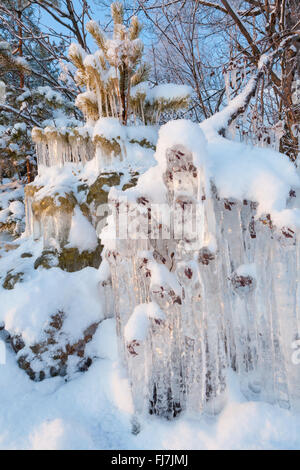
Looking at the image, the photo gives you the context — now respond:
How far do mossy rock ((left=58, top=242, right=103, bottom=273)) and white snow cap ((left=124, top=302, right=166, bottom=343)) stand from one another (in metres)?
1.72

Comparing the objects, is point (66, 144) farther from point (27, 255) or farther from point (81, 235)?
point (27, 255)

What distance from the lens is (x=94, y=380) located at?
2322 mm

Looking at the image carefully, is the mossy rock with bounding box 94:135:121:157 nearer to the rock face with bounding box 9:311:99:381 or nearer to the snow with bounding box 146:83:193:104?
the snow with bounding box 146:83:193:104

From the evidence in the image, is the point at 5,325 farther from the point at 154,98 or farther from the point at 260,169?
the point at 154,98

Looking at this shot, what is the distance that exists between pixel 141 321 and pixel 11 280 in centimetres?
216

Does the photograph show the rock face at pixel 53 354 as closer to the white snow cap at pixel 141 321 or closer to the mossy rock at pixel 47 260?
the mossy rock at pixel 47 260

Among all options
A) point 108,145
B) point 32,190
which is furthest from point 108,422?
point 32,190

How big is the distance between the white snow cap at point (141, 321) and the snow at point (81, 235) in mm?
1827

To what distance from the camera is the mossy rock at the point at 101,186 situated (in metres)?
3.38

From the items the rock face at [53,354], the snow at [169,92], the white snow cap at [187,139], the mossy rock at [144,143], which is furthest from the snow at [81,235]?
the snow at [169,92]

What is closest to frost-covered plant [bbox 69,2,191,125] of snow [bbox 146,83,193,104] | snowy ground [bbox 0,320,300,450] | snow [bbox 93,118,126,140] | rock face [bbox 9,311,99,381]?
snow [bbox 146,83,193,104]

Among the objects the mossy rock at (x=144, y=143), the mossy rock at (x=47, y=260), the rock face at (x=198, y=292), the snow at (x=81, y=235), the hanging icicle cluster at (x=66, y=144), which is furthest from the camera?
the hanging icicle cluster at (x=66, y=144)

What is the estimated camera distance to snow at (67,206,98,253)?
3.31m
